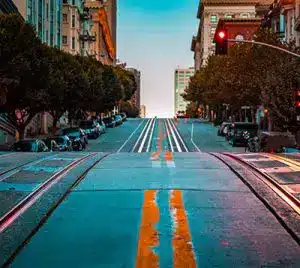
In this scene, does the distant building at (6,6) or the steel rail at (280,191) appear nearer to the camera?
the steel rail at (280,191)

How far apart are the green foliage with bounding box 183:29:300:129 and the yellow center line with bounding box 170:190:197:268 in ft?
100

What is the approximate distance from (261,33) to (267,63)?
15.5ft

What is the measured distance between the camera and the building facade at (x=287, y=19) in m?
62.5

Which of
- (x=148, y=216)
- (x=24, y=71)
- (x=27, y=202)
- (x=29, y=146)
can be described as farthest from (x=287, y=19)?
(x=148, y=216)

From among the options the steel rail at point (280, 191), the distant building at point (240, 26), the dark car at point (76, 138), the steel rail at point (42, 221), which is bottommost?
the dark car at point (76, 138)

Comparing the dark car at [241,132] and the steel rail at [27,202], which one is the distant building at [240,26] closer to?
the dark car at [241,132]

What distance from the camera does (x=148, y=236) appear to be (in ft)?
30.2

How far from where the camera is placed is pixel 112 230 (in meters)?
9.66

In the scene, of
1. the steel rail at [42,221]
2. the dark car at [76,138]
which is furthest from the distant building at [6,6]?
the steel rail at [42,221]

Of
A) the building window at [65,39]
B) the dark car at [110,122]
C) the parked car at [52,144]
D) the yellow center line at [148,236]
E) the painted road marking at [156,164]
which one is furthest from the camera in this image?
the building window at [65,39]

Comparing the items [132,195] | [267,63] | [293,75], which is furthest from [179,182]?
[267,63]

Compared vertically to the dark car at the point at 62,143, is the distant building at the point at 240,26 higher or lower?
higher

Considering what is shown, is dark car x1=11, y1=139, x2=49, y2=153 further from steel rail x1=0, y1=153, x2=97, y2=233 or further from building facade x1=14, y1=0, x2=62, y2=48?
building facade x1=14, y1=0, x2=62, y2=48

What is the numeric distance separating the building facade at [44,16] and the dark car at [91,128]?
10.3m
